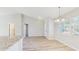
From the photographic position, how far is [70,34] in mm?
5148

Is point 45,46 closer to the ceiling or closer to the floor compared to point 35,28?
closer to the floor

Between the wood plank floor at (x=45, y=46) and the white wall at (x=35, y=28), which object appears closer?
the wood plank floor at (x=45, y=46)

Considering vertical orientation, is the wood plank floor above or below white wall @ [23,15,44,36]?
below

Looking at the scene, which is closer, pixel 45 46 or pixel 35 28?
pixel 45 46

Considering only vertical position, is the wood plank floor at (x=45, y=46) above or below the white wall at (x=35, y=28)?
below

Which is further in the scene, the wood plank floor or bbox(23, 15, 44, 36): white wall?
bbox(23, 15, 44, 36): white wall

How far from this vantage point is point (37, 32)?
37.8ft
